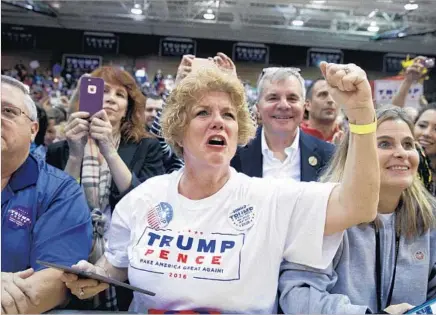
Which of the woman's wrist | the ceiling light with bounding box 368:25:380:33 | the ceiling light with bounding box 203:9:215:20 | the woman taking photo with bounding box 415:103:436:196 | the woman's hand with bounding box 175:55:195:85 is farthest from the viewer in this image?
the ceiling light with bounding box 368:25:380:33

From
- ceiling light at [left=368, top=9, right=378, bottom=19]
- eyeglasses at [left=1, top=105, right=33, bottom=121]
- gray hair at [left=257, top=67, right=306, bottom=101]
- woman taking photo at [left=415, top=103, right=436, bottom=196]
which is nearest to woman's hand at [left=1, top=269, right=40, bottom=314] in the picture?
eyeglasses at [left=1, top=105, right=33, bottom=121]

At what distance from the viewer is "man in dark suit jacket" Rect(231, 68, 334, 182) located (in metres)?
2.18

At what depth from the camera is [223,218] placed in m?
1.39

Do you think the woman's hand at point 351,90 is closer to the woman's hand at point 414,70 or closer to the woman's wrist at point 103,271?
the woman's wrist at point 103,271

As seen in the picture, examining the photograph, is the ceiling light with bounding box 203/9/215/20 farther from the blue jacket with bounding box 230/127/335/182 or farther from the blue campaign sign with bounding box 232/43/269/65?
the blue jacket with bounding box 230/127/335/182

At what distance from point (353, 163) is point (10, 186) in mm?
1015

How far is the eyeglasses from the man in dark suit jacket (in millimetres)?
920

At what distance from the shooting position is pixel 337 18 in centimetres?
986

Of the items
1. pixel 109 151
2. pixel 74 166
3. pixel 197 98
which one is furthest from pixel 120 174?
pixel 197 98

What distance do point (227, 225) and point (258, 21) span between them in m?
9.64

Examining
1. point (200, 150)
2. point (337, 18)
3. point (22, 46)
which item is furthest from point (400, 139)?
point (22, 46)

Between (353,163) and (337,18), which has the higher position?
(337,18)

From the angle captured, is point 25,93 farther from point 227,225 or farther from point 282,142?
point 282,142

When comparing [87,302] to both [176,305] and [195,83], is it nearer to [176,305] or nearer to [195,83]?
[176,305]
